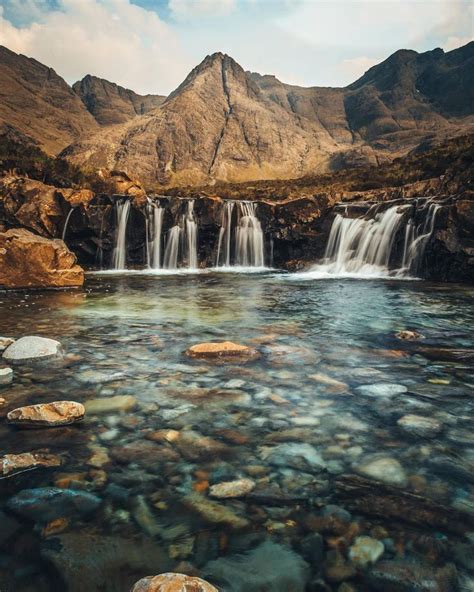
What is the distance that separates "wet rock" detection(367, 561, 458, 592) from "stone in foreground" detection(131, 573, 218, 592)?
868 mm

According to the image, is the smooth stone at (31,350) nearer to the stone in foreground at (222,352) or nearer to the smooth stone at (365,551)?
the stone in foreground at (222,352)

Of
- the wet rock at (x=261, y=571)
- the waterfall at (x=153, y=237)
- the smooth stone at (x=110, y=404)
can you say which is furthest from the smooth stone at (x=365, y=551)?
the waterfall at (x=153, y=237)

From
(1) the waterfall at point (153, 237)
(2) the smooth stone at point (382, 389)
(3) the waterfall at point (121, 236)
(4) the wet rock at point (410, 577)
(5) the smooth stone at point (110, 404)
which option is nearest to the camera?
(4) the wet rock at point (410, 577)

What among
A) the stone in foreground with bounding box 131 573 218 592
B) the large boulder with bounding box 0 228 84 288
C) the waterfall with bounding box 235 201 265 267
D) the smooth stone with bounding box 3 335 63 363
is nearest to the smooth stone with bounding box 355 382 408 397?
the stone in foreground with bounding box 131 573 218 592

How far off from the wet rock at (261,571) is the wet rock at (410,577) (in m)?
0.37

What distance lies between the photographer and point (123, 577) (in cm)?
213

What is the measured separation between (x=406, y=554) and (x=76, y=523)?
6.42 feet

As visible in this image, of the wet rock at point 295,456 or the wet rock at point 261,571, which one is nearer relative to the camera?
the wet rock at point 261,571

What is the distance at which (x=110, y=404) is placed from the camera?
14.2 feet

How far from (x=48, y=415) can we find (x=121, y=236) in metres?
25.0

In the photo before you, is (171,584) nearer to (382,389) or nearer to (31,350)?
(382,389)

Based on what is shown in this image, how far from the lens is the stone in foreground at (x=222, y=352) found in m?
6.11

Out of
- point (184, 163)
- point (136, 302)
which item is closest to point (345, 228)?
point (136, 302)

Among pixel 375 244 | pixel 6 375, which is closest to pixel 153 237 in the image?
pixel 375 244
